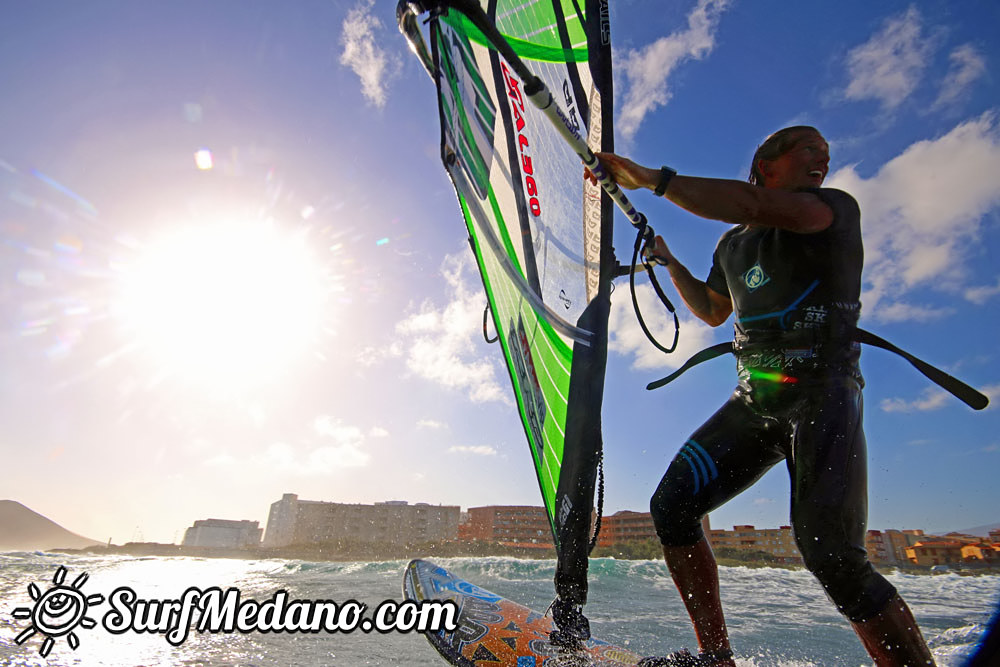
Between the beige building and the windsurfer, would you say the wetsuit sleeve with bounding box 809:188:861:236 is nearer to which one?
the windsurfer

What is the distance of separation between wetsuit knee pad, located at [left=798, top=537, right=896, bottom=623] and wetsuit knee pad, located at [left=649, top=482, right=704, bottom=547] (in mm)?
473

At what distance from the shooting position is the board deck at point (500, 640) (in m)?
2.15

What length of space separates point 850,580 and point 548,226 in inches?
76.0

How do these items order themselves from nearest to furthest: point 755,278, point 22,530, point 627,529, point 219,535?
point 755,278, point 627,529, point 219,535, point 22,530

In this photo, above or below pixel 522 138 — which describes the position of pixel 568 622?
below

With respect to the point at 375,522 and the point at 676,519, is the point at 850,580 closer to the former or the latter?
the point at 676,519

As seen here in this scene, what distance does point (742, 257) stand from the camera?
1996mm

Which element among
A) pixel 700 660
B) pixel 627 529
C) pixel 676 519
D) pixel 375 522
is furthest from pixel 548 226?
pixel 375 522

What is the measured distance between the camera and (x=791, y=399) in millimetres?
1711

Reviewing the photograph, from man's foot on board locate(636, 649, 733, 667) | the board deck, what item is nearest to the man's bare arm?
man's foot on board locate(636, 649, 733, 667)

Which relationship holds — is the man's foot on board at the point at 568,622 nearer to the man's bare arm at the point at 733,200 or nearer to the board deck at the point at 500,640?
the board deck at the point at 500,640

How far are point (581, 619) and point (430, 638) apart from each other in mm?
1253

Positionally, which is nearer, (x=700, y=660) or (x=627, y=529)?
(x=700, y=660)

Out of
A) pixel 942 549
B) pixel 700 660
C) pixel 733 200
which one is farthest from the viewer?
pixel 942 549
